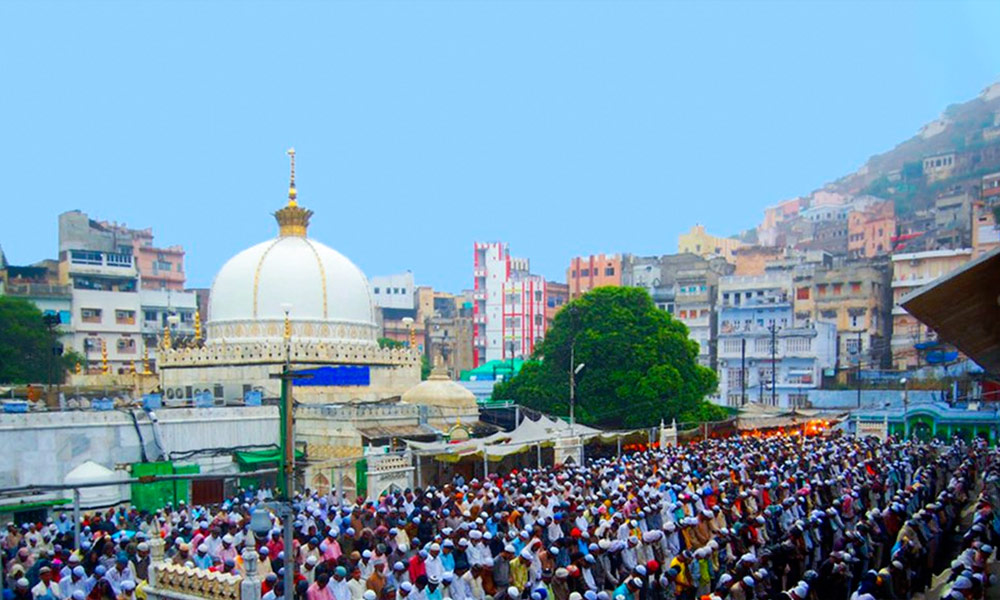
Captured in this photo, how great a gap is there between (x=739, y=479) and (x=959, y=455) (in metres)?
8.07

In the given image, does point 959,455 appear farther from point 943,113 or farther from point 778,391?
point 943,113

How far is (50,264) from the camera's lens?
2217 inches

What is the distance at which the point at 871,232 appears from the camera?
8356 cm

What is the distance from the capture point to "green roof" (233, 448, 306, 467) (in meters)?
24.8

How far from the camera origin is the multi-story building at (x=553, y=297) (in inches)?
3120

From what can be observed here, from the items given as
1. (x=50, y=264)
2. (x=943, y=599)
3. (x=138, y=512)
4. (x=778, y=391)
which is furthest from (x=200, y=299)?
(x=943, y=599)

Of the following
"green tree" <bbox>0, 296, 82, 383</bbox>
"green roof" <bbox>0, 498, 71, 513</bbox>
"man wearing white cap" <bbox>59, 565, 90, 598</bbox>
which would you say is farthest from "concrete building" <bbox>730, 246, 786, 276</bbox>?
"man wearing white cap" <bbox>59, 565, 90, 598</bbox>

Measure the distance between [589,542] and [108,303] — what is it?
47130mm

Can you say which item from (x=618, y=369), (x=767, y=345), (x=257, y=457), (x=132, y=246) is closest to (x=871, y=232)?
(x=767, y=345)

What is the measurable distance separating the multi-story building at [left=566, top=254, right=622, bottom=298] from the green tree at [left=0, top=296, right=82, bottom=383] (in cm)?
4343

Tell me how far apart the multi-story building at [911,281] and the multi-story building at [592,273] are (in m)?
23.8

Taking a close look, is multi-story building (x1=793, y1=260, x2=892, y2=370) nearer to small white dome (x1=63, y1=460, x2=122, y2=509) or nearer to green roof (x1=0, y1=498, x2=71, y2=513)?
small white dome (x1=63, y1=460, x2=122, y2=509)

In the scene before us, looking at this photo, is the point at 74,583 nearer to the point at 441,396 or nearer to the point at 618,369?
the point at 441,396

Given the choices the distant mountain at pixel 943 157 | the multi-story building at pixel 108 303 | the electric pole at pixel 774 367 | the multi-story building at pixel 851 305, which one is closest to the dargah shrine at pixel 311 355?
the multi-story building at pixel 108 303
